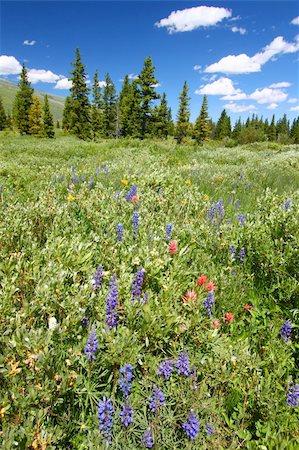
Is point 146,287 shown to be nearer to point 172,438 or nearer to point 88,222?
point 172,438

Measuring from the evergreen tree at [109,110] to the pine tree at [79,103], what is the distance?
66.2 feet

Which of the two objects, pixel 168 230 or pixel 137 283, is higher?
pixel 168 230

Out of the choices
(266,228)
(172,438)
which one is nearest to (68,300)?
(172,438)

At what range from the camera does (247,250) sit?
387 centimetres

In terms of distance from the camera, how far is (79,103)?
1972 inches

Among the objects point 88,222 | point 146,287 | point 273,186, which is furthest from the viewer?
point 273,186

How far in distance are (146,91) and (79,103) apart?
1219cm

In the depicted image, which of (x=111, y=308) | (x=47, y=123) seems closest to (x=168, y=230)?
(x=111, y=308)

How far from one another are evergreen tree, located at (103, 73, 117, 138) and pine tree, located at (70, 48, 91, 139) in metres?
20.2

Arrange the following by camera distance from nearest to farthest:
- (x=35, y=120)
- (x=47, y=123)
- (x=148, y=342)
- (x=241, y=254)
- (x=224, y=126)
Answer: (x=148, y=342)
(x=241, y=254)
(x=47, y=123)
(x=35, y=120)
(x=224, y=126)

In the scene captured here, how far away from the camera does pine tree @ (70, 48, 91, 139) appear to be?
4872 cm

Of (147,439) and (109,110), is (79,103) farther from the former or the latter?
(147,439)

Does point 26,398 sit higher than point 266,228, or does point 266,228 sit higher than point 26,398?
point 266,228

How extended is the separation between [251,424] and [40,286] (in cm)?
185
